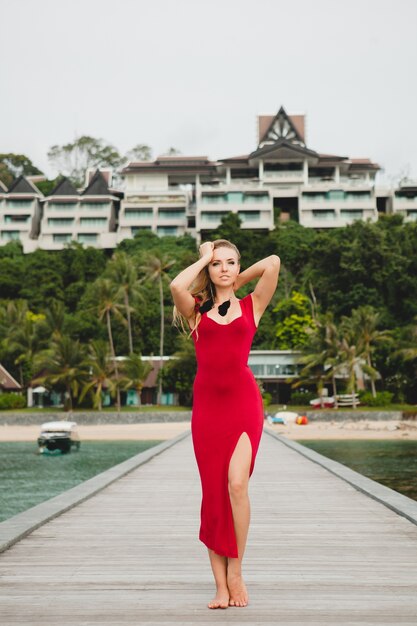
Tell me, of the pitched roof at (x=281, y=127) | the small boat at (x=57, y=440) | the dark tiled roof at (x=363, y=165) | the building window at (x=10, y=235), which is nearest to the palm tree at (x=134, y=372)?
the small boat at (x=57, y=440)

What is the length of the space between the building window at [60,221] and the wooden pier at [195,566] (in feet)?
219

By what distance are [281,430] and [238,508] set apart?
34.0 m

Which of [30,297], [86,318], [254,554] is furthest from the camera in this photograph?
[30,297]

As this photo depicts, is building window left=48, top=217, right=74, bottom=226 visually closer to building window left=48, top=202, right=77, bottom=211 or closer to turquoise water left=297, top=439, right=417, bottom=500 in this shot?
building window left=48, top=202, right=77, bottom=211

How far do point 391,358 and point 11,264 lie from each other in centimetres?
3315

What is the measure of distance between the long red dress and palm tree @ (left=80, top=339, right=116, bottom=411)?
4126 centimetres

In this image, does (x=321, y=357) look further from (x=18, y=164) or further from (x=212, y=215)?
(x=18, y=164)

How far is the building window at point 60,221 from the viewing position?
72.7m

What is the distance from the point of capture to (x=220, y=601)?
3.67 m

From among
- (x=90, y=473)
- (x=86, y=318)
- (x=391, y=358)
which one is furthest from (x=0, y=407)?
(x=90, y=473)

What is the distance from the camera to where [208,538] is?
150 inches

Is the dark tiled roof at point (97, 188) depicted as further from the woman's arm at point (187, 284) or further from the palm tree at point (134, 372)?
the woman's arm at point (187, 284)

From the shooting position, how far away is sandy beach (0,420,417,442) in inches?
1388

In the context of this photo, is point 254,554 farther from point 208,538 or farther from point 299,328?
point 299,328
